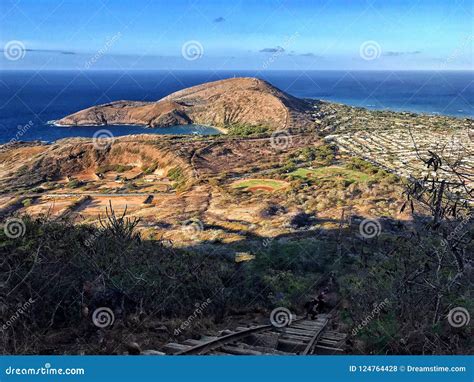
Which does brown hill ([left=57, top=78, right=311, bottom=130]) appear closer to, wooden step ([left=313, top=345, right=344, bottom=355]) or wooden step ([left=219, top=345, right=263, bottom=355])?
wooden step ([left=313, top=345, right=344, bottom=355])

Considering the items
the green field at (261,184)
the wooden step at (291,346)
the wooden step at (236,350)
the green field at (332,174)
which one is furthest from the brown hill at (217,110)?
the wooden step at (236,350)

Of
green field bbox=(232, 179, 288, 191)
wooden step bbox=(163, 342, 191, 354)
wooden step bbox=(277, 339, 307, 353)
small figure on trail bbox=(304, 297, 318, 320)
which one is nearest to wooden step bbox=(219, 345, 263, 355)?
wooden step bbox=(163, 342, 191, 354)

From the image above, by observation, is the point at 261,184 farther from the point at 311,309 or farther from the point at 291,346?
the point at 291,346

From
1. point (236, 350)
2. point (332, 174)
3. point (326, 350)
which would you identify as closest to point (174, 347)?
point (236, 350)

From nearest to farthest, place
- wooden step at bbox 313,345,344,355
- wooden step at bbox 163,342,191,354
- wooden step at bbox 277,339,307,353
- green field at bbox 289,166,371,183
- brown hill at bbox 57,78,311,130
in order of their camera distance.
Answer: wooden step at bbox 163,342,191,354 → wooden step at bbox 313,345,344,355 → wooden step at bbox 277,339,307,353 → green field at bbox 289,166,371,183 → brown hill at bbox 57,78,311,130

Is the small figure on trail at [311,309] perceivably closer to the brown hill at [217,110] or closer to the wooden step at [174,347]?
the wooden step at [174,347]

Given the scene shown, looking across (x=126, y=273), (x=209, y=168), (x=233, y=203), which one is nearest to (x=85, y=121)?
(x=209, y=168)

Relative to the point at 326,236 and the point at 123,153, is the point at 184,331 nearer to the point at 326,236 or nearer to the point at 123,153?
the point at 326,236

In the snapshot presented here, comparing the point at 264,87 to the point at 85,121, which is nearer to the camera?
the point at 264,87
